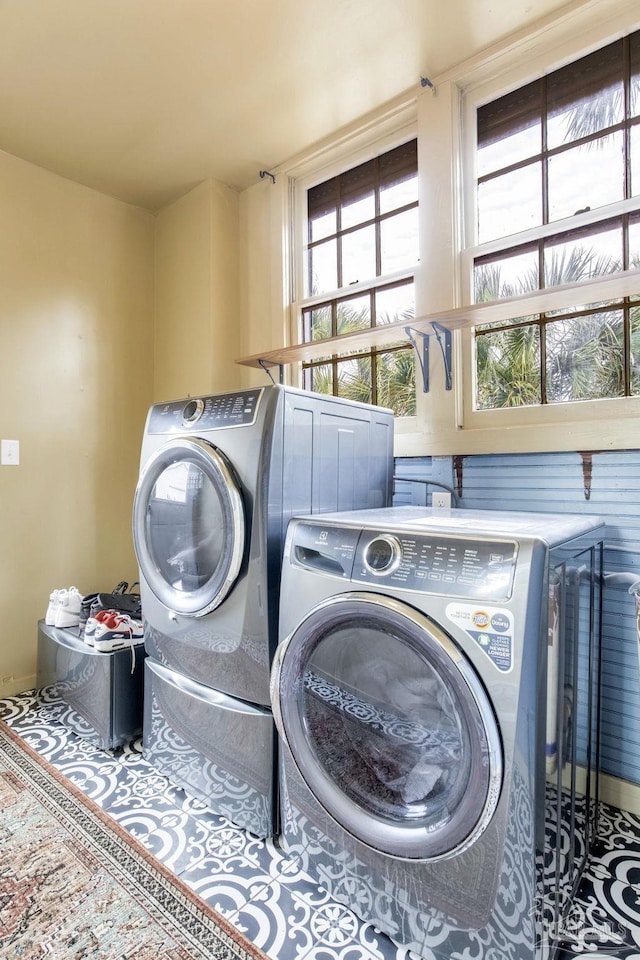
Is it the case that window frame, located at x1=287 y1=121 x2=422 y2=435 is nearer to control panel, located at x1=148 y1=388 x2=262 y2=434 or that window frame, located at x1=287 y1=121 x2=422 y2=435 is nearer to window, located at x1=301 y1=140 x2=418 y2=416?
window, located at x1=301 y1=140 x2=418 y2=416

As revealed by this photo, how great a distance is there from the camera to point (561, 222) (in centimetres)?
183

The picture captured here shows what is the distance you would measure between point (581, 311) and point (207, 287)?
6.05 feet

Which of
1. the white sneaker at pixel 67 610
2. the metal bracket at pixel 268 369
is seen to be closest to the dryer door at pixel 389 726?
the white sneaker at pixel 67 610

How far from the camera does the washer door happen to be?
1.49 m

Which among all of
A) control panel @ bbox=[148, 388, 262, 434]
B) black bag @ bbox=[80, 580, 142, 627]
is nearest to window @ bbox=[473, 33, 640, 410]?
control panel @ bbox=[148, 388, 262, 434]

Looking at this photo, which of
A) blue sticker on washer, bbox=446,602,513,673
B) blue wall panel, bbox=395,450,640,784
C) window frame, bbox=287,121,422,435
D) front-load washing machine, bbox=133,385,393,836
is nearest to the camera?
blue sticker on washer, bbox=446,602,513,673

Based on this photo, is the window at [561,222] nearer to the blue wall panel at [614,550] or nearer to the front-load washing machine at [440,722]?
the blue wall panel at [614,550]

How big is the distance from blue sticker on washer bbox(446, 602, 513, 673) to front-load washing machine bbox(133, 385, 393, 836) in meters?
0.62

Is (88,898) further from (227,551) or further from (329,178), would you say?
(329,178)

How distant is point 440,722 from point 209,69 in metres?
2.40

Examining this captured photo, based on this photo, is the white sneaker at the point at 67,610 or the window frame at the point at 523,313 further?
the white sneaker at the point at 67,610

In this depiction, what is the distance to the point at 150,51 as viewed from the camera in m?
1.91

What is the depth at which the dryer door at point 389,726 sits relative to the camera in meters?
0.98

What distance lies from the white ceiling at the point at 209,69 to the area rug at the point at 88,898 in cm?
264
